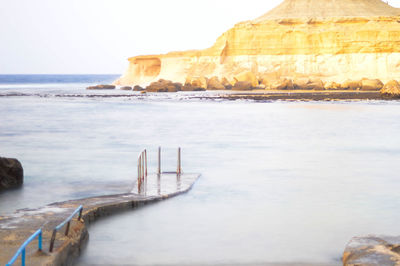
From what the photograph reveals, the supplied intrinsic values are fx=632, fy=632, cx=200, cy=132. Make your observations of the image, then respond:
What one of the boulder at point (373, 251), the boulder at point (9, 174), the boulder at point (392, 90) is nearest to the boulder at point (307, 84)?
the boulder at point (392, 90)

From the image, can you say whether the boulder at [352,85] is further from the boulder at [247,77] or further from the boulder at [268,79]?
the boulder at [247,77]

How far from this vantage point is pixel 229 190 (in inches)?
479

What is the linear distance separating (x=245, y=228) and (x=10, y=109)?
104ft

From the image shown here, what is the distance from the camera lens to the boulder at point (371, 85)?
62.6m

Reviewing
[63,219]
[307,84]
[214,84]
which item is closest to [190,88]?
[214,84]

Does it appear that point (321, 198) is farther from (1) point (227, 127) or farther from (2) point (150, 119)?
(2) point (150, 119)

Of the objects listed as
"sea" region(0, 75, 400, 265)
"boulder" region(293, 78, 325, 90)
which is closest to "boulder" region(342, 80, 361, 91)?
"boulder" region(293, 78, 325, 90)

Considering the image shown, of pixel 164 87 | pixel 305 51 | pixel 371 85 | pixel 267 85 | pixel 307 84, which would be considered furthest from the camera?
pixel 305 51

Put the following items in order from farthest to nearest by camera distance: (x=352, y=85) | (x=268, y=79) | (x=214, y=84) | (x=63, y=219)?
(x=214, y=84)
(x=268, y=79)
(x=352, y=85)
(x=63, y=219)

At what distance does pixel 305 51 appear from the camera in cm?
7112

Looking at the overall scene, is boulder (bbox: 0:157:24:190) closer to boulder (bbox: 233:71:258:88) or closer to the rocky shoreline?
Answer: the rocky shoreline

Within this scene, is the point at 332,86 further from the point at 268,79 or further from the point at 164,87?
the point at 164,87

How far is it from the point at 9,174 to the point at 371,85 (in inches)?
2176

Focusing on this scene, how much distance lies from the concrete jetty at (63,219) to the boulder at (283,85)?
180 ft
